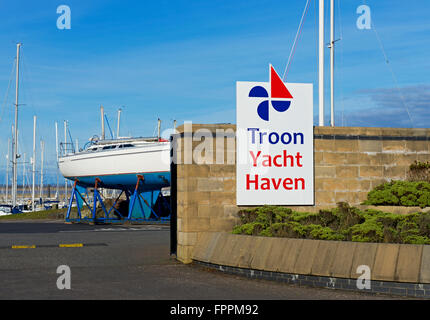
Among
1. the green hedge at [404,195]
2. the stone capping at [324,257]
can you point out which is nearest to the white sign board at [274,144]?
the green hedge at [404,195]

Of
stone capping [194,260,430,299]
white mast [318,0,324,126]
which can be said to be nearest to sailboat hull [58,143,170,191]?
white mast [318,0,324,126]

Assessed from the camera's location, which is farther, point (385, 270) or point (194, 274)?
point (194, 274)

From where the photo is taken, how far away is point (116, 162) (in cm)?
4091

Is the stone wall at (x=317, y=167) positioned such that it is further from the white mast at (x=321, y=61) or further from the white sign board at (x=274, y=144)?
the white mast at (x=321, y=61)

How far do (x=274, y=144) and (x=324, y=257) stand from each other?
511 centimetres

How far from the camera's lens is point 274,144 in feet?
53.1

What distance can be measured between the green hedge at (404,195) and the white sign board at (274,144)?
182 cm

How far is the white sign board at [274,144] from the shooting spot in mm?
15945

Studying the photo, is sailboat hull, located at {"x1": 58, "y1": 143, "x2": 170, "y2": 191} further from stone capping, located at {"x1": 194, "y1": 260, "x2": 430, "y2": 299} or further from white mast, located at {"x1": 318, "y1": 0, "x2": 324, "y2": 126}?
stone capping, located at {"x1": 194, "y1": 260, "x2": 430, "y2": 299}

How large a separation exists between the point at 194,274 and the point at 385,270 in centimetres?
→ 439

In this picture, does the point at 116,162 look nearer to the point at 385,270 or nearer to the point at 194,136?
the point at 194,136

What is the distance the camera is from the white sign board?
15945mm
